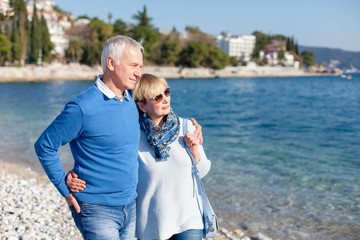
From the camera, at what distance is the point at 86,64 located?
250ft

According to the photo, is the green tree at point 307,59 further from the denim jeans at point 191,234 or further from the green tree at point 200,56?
the denim jeans at point 191,234

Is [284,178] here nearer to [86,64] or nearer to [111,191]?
[111,191]

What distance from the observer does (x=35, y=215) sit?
15.4 ft

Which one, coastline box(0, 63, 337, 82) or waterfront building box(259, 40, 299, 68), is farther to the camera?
waterfront building box(259, 40, 299, 68)

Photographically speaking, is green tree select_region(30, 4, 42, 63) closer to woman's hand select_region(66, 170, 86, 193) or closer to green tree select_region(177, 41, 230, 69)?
green tree select_region(177, 41, 230, 69)

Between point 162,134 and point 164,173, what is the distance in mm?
256

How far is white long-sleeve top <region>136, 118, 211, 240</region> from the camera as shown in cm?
218

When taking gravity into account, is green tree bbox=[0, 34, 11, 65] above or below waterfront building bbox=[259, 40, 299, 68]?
below

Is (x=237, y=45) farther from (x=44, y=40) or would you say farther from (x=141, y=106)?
(x=141, y=106)

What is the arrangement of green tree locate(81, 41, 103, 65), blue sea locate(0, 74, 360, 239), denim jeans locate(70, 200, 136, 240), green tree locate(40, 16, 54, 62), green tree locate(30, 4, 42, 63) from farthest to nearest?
green tree locate(81, 41, 103, 65), green tree locate(40, 16, 54, 62), green tree locate(30, 4, 42, 63), blue sea locate(0, 74, 360, 239), denim jeans locate(70, 200, 136, 240)

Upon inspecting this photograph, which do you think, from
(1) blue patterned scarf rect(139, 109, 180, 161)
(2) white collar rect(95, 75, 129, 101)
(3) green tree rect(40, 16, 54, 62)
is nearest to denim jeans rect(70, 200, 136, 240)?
(1) blue patterned scarf rect(139, 109, 180, 161)

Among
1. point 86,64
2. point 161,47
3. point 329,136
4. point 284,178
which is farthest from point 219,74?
point 284,178

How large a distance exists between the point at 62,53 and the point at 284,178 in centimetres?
7636

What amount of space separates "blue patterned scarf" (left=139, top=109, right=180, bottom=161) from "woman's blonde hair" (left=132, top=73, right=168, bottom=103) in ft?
0.49
